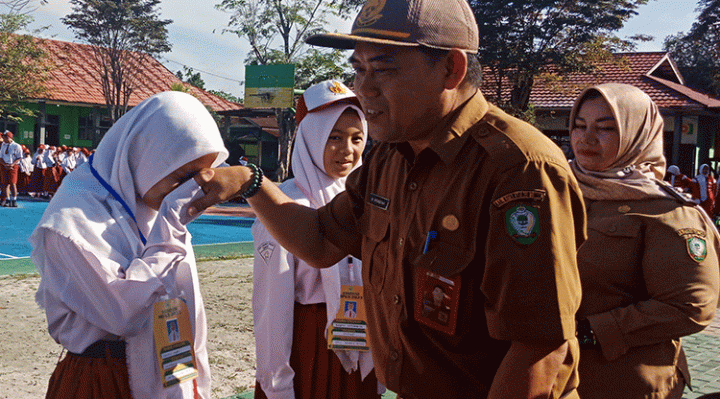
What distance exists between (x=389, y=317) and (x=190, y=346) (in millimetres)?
946

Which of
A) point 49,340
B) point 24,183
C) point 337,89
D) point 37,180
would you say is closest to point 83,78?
point 37,180

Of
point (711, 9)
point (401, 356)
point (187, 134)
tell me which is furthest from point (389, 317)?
point (711, 9)

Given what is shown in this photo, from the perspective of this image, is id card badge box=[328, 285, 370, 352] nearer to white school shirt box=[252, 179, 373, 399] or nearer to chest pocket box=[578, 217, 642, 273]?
white school shirt box=[252, 179, 373, 399]

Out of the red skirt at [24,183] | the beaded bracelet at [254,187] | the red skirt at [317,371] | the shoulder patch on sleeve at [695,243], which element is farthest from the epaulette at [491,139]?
the red skirt at [24,183]

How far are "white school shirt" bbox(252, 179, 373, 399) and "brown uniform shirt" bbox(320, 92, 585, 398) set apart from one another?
43.7 inches

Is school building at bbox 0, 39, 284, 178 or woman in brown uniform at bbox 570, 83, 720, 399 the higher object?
school building at bbox 0, 39, 284, 178

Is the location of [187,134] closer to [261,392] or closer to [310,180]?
[310,180]

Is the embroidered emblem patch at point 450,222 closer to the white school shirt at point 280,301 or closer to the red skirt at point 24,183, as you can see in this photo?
the white school shirt at point 280,301

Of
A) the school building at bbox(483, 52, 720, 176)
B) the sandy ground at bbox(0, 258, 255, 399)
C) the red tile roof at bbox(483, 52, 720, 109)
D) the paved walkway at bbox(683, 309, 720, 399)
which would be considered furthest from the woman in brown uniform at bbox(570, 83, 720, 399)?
the school building at bbox(483, 52, 720, 176)

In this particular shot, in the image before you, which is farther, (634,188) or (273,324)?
(273,324)

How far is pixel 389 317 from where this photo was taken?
6.21ft

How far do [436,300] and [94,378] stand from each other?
135 centimetres

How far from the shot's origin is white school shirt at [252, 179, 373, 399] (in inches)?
120

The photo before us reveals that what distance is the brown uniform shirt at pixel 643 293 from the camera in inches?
97.9
